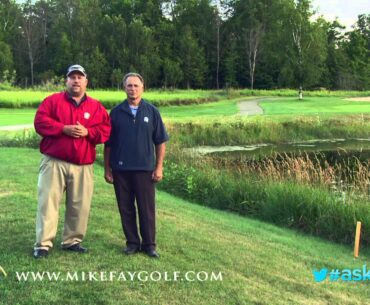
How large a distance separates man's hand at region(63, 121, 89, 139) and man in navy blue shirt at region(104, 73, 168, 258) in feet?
1.23

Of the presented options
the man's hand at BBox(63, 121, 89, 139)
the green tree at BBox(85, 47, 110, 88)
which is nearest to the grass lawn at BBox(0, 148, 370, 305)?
the man's hand at BBox(63, 121, 89, 139)

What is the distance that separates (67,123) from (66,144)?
0.21 m

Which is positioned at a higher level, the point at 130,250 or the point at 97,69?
the point at 97,69

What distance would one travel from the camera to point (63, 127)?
478cm

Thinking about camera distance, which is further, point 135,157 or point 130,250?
point 130,250

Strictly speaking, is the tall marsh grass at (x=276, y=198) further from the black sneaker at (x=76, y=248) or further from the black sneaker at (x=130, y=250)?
the black sneaker at (x=76, y=248)

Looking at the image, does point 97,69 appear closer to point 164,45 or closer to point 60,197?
point 164,45

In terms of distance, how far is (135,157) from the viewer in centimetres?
505

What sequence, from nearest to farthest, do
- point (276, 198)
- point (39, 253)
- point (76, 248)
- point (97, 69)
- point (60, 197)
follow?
point (39, 253) < point (60, 197) < point (76, 248) < point (276, 198) < point (97, 69)

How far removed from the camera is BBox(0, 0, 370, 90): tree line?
221 ft

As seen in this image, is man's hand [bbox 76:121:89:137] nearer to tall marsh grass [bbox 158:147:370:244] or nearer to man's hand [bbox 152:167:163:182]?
man's hand [bbox 152:167:163:182]

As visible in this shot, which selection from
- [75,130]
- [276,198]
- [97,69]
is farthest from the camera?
[97,69]

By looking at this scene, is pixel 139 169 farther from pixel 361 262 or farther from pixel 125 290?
pixel 361 262

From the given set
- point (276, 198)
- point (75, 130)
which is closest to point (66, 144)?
point (75, 130)
